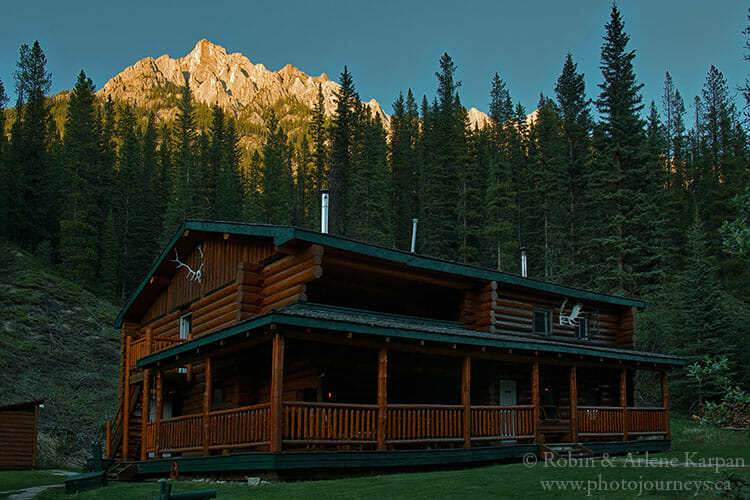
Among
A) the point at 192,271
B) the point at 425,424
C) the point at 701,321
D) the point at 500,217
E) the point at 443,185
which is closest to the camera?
the point at 425,424

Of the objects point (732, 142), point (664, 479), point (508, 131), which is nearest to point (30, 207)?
point (508, 131)

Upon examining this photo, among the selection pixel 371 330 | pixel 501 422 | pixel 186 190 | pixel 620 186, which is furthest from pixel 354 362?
pixel 186 190

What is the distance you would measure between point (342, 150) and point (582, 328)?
148ft

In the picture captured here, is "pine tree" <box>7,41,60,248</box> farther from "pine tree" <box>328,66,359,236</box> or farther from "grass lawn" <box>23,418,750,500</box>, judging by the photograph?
"grass lawn" <box>23,418,750,500</box>

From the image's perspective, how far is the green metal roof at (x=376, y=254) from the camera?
16.3 metres

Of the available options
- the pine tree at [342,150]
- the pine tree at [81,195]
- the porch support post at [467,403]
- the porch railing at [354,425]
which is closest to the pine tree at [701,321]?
the porch railing at [354,425]

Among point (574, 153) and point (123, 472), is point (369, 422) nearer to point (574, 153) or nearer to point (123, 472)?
point (123, 472)

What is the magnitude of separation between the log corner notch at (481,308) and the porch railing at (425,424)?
417 centimetres

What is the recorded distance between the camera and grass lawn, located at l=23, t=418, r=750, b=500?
34.9ft

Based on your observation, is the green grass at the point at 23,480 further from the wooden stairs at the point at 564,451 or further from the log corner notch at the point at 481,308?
the wooden stairs at the point at 564,451

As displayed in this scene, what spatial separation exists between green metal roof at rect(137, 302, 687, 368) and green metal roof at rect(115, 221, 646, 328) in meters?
1.64

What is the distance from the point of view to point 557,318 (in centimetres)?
2338

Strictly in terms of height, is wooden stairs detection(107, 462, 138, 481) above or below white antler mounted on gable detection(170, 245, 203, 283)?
below

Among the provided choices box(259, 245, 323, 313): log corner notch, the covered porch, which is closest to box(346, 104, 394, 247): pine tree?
the covered porch
